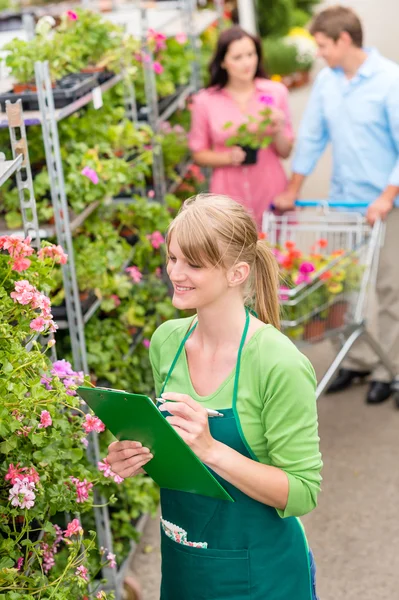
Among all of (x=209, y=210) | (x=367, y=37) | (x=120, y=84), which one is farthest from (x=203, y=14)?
(x=209, y=210)

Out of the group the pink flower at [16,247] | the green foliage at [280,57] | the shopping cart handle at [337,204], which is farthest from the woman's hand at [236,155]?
the green foliage at [280,57]

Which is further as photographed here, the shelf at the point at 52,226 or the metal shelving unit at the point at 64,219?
the shelf at the point at 52,226

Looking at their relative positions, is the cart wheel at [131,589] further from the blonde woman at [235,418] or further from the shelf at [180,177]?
the shelf at [180,177]

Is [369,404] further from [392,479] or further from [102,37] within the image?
[102,37]

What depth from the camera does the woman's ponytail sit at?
7.16 ft

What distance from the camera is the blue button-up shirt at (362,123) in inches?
179

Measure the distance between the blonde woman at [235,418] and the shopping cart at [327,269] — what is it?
168cm

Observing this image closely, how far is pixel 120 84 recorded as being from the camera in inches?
168

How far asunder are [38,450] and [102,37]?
2.31m

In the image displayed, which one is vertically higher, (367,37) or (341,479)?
(367,37)

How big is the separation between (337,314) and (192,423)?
2.50 metres

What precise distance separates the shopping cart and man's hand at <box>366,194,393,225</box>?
1.4 inches

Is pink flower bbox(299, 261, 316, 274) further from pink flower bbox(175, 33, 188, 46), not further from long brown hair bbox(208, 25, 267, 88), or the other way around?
pink flower bbox(175, 33, 188, 46)

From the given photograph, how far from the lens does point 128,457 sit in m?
2.02
